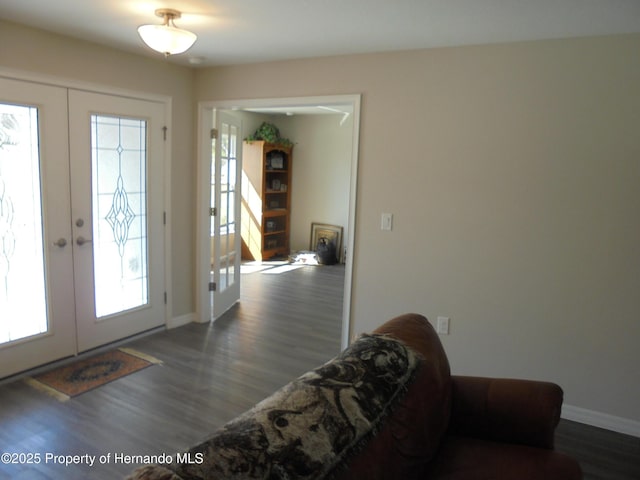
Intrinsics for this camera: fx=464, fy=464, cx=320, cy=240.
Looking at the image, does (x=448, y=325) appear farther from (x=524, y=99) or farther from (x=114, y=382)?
(x=114, y=382)

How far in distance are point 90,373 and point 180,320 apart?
3.85ft

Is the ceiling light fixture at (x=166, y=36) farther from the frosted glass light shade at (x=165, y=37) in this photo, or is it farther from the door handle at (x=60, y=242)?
the door handle at (x=60, y=242)

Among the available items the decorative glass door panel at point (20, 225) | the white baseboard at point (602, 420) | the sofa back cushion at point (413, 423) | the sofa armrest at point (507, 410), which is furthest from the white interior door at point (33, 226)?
the white baseboard at point (602, 420)

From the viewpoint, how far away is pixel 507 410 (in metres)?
1.87

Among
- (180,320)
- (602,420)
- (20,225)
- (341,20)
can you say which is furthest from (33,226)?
(602,420)

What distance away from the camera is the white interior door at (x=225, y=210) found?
4574 millimetres

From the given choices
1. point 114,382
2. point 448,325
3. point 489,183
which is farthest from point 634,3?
point 114,382

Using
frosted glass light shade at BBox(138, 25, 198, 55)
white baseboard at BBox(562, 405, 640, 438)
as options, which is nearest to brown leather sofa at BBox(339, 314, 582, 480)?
white baseboard at BBox(562, 405, 640, 438)

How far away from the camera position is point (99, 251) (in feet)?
12.3

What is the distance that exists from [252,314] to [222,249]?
0.76 metres

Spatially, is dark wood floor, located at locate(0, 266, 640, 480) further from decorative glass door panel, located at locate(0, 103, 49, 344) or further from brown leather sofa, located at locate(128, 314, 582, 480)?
brown leather sofa, located at locate(128, 314, 582, 480)

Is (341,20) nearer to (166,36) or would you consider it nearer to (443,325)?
(166,36)

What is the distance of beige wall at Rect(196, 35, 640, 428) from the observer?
279 cm

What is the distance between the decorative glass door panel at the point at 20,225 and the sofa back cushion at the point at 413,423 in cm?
267
